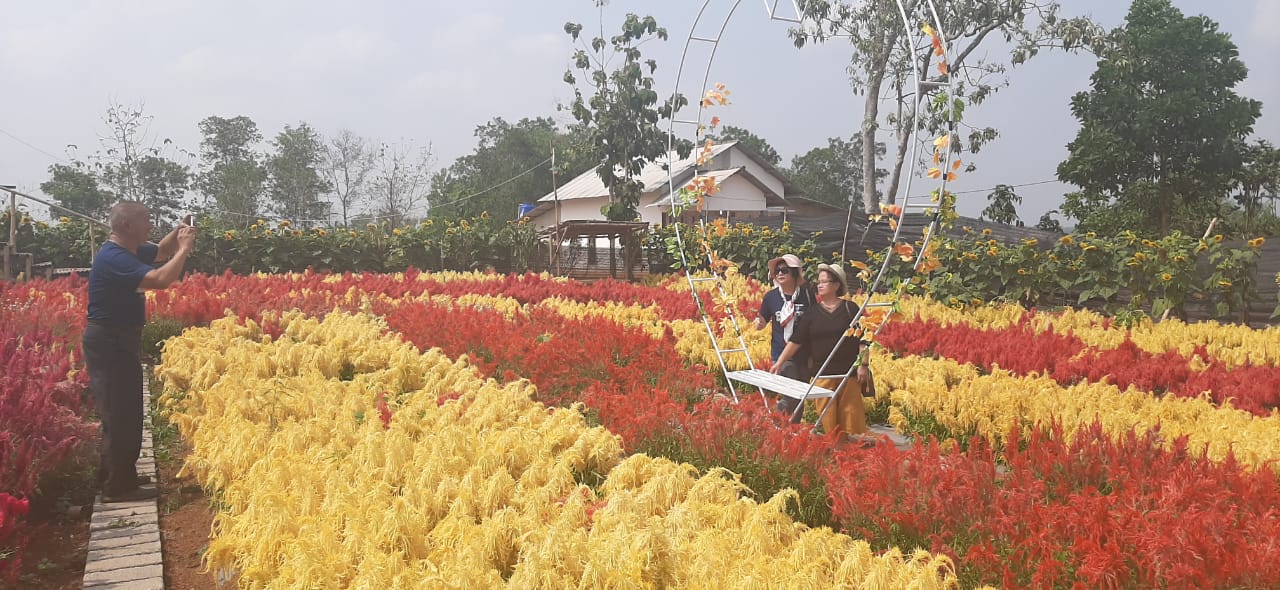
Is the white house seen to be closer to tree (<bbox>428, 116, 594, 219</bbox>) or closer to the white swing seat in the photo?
tree (<bbox>428, 116, 594, 219</bbox>)

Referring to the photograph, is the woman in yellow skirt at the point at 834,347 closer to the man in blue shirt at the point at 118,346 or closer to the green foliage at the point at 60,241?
the man in blue shirt at the point at 118,346

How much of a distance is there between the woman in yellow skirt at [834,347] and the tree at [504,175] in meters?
52.4

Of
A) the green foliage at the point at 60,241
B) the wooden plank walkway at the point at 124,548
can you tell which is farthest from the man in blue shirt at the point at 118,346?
the green foliage at the point at 60,241

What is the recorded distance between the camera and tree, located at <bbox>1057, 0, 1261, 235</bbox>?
2684cm

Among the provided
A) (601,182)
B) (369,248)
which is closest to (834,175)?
(601,182)

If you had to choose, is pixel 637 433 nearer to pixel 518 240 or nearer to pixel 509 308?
pixel 509 308

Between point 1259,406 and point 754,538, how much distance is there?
4949mm

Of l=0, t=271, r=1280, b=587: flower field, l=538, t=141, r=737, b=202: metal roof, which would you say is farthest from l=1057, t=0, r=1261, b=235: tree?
l=0, t=271, r=1280, b=587: flower field

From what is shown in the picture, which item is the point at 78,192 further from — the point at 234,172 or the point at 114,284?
the point at 114,284

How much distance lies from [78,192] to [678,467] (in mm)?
54051

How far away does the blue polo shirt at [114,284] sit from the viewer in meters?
5.00

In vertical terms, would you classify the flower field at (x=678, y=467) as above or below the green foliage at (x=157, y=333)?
below

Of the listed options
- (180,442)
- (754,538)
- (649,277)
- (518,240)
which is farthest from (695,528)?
(518,240)

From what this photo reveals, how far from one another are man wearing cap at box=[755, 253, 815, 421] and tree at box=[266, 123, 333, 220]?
52859 millimetres
